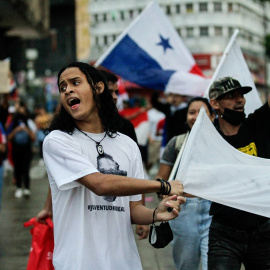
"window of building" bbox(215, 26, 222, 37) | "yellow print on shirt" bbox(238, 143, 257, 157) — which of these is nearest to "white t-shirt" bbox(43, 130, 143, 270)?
"yellow print on shirt" bbox(238, 143, 257, 157)

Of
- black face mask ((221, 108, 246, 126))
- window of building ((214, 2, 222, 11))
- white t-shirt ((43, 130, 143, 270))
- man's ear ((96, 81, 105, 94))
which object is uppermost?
window of building ((214, 2, 222, 11))

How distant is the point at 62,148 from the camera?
3.07 metres

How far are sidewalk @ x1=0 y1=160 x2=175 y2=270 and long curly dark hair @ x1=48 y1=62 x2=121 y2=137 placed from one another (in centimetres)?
316

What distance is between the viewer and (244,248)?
388 centimetres

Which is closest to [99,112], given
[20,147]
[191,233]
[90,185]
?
[90,185]

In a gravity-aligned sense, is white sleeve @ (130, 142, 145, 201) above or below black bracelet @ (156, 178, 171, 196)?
above

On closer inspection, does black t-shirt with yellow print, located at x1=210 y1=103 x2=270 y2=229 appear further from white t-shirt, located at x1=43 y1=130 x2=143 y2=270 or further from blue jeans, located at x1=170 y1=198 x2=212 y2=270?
white t-shirt, located at x1=43 y1=130 x2=143 y2=270

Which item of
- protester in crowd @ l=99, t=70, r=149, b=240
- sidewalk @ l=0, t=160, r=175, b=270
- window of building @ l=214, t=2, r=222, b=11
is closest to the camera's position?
protester in crowd @ l=99, t=70, r=149, b=240

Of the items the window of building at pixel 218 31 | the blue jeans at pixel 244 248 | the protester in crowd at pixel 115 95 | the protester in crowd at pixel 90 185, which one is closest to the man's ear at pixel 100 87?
the protester in crowd at pixel 90 185

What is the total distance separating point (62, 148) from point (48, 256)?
116cm

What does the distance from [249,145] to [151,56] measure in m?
3.59

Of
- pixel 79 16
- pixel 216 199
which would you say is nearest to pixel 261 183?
pixel 216 199

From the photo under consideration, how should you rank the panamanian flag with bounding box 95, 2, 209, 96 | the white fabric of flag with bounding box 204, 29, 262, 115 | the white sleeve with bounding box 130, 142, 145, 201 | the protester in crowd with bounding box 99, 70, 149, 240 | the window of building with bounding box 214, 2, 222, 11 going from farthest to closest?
1. the window of building with bounding box 214, 2, 222, 11
2. the panamanian flag with bounding box 95, 2, 209, 96
3. the white fabric of flag with bounding box 204, 29, 262, 115
4. the protester in crowd with bounding box 99, 70, 149, 240
5. the white sleeve with bounding box 130, 142, 145, 201

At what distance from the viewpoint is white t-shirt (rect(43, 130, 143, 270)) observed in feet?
9.97
